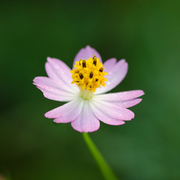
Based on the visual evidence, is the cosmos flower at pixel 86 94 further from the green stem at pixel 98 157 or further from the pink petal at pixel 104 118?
the green stem at pixel 98 157

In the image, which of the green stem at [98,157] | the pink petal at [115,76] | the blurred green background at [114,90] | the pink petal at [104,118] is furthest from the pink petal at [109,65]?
the blurred green background at [114,90]

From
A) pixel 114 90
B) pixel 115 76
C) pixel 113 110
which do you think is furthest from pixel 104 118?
pixel 114 90

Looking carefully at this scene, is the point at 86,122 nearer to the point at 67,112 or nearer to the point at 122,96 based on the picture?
the point at 67,112

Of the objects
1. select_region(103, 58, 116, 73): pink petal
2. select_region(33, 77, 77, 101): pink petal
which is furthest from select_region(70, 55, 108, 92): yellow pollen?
select_region(103, 58, 116, 73): pink petal

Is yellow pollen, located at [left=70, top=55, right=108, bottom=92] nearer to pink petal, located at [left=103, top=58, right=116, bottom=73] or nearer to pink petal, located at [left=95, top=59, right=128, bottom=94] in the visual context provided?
pink petal, located at [left=95, top=59, right=128, bottom=94]
